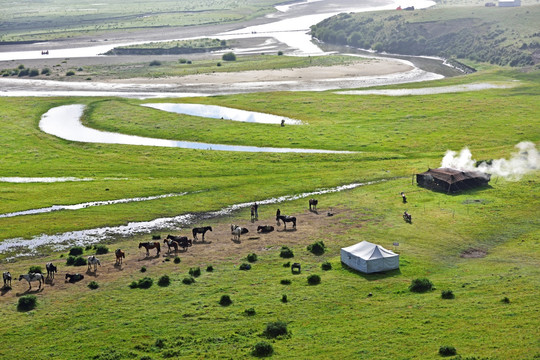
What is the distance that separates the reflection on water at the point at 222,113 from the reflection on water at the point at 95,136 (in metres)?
18.8

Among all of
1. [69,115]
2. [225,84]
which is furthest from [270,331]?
[225,84]

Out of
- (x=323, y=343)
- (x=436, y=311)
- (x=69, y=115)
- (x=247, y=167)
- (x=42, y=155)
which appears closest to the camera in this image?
(x=323, y=343)

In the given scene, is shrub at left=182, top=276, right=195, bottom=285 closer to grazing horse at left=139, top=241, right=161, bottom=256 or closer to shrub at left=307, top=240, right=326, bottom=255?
grazing horse at left=139, top=241, right=161, bottom=256

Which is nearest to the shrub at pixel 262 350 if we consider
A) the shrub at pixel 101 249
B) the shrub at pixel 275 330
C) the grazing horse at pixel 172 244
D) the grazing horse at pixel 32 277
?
the shrub at pixel 275 330

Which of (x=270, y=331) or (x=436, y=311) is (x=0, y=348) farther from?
(x=436, y=311)

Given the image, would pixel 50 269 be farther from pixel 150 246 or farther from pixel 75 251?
pixel 150 246

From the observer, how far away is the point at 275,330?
45.4 metres

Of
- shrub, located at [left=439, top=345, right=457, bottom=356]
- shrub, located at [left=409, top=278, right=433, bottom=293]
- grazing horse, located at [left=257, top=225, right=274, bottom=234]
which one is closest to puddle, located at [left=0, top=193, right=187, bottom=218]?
grazing horse, located at [left=257, top=225, right=274, bottom=234]

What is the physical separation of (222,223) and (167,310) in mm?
26292

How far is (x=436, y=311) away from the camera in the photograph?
48281 mm

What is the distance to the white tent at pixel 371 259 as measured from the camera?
56.9m

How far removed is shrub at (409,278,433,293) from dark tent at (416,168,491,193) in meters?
31.8

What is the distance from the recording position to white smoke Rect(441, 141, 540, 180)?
8944 centimetres

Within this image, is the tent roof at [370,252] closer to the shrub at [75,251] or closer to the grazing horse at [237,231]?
the grazing horse at [237,231]
